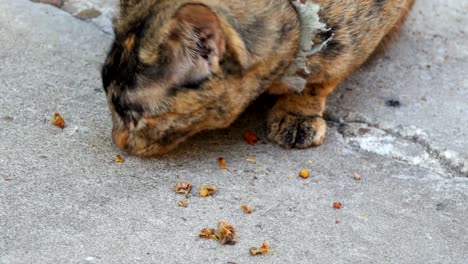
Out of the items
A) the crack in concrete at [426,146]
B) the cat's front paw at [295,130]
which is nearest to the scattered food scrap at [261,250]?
the cat's front paw at [295,130]

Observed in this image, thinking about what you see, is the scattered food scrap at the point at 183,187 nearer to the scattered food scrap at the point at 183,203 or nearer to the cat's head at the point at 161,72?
the scattered food scrap at the point at 183,203

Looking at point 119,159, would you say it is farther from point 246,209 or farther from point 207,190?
point 246,209

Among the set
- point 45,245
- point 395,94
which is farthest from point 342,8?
point 45,245

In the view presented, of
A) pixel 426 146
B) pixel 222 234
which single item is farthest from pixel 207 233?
pixel 426 146

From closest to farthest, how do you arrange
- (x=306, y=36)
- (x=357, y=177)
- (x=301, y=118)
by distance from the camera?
(x=306, y=36) < (x=357, y=177) < (x=301, y=118)

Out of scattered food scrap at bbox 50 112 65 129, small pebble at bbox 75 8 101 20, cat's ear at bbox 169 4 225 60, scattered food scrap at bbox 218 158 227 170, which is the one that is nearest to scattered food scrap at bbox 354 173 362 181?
scattered food scrap at bbox 218 158 227 170

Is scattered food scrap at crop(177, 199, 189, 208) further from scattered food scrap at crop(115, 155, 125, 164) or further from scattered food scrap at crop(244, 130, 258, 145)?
scattered food scrap at crop(244, 130, 258, 145)

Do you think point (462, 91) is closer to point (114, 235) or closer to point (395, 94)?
point (395, 94)
